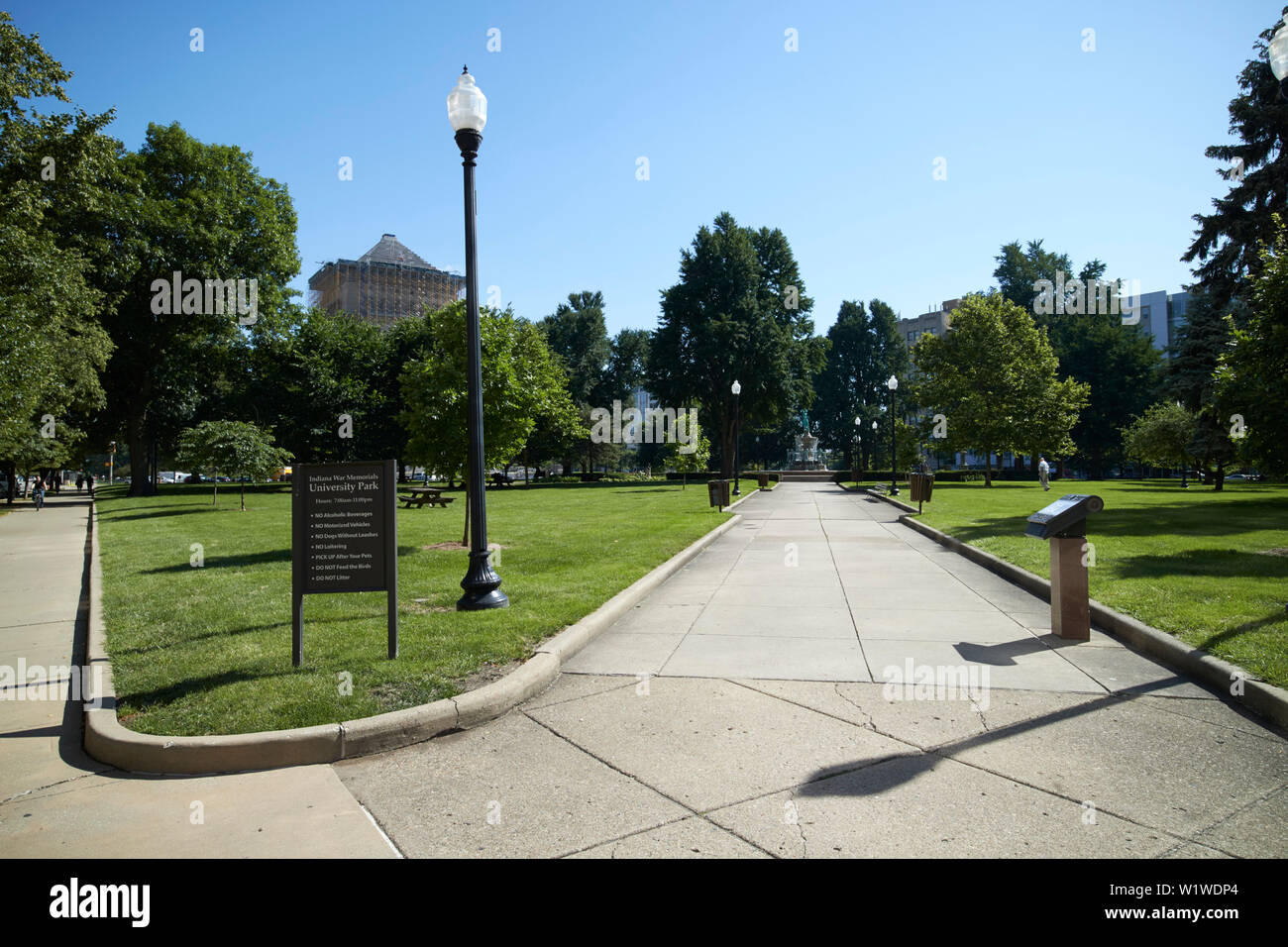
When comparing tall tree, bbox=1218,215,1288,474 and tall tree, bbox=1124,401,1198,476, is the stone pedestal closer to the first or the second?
tall tree, bbox=1218,215,1288,474

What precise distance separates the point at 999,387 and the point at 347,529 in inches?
1928

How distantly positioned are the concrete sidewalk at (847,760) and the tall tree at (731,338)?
43.4 meters

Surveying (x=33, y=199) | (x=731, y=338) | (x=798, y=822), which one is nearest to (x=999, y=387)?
(x=731, y=338)

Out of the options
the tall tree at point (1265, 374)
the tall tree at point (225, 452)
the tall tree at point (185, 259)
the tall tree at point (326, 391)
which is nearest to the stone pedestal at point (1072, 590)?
the tall tree at point (1265, 374)

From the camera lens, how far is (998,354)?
4806 centimetres

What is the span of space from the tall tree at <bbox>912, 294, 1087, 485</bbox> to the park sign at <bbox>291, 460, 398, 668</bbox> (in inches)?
1777

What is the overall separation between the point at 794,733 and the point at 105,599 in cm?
897

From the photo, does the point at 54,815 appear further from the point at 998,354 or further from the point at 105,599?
the point at 998,354

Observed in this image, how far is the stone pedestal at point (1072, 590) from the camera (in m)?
6.90

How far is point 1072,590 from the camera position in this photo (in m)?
6.94

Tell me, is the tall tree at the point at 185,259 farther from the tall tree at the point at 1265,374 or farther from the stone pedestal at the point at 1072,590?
the tall tree at the point at 1265,374

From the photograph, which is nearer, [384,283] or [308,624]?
[308,624]

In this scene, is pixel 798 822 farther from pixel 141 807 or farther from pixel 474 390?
pixel 474 390

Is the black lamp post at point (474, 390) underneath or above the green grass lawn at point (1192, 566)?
above
